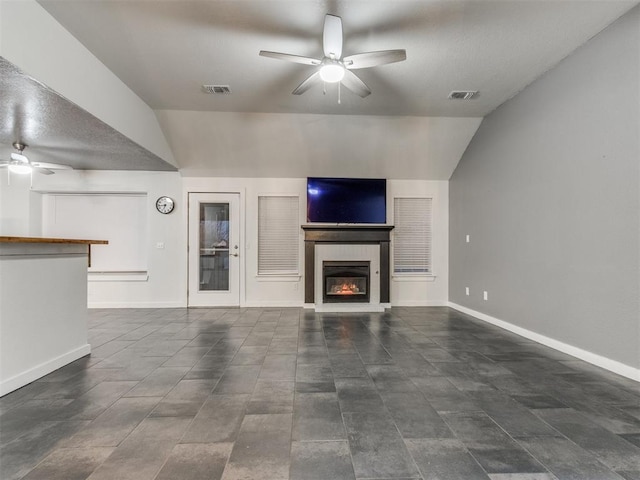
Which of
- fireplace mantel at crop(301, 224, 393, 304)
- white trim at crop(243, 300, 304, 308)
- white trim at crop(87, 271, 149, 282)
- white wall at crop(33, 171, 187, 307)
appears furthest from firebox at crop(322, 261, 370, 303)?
white trim at crop(87, 271, 149, 282)

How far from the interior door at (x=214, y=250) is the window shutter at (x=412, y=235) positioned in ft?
10.1

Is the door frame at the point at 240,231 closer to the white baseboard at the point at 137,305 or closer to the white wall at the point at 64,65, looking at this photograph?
the white baseboard at the point at 137,305

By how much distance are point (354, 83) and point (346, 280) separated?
352cm

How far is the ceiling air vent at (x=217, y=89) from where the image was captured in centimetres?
390

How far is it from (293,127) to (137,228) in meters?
3.55

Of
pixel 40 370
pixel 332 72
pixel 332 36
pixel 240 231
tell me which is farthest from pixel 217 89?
pixel 40 370

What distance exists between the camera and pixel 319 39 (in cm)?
297

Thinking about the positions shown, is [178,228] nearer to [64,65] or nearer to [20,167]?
[20,167]

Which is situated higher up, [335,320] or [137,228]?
[137,228]

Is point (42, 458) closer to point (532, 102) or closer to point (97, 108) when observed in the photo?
point (97, 108)

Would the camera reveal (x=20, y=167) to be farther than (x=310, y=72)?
Yes

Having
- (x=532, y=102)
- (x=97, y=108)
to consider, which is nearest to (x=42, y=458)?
(x=97, y=108)

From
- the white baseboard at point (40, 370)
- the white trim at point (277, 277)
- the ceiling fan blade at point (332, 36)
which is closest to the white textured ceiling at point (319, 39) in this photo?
the ceiling fan blade at point (332, 36)

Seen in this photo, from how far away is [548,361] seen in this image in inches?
119
